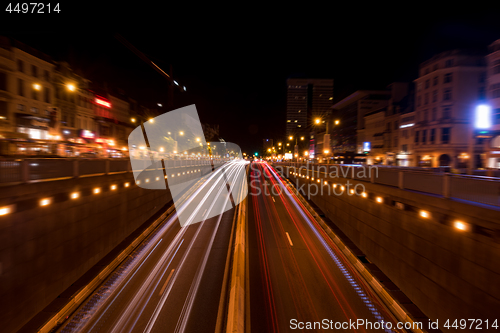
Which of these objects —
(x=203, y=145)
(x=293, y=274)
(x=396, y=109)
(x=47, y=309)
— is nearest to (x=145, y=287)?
(x=47, y=309)

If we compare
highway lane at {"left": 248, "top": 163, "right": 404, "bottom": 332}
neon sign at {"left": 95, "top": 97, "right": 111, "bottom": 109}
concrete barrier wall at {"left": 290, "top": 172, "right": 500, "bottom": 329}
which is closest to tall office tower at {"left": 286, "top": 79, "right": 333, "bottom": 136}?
neon sign at {"left": 95, "top": 97, "right": 111, "bottom": 109}

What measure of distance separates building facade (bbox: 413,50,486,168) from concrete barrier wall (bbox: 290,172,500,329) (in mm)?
29013

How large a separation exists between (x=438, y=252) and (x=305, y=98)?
7162 inches

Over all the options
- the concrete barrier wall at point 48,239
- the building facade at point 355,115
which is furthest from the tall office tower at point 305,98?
the concrete barrier wall at point 48,239

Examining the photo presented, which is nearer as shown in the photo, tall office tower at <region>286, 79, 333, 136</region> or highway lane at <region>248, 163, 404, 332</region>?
highway lane at <region>248, 163, 404, 332</region>

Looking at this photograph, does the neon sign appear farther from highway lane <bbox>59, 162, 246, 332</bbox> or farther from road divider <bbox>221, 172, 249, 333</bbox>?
road divider <bbox>221, 172, 249, 333</bbox>

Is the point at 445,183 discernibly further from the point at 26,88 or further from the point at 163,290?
the point at 26,88

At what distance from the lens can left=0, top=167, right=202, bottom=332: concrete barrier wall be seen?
624cm

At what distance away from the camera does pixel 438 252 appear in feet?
22.1

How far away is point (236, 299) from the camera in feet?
26.2

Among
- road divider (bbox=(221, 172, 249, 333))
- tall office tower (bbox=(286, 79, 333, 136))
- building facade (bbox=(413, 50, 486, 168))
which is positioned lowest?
road divider (bbox=(221, 172, 249, 333))

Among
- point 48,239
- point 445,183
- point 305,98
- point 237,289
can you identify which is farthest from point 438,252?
point 305,98

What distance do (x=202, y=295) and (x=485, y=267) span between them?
805 centimetres

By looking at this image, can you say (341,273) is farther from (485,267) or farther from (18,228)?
(18,228)
